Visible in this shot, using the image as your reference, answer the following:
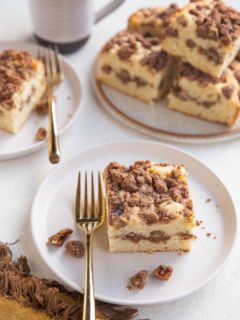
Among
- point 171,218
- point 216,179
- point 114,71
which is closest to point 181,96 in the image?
point 114,71

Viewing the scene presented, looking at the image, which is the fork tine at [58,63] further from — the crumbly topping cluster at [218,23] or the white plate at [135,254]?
the crumbly topping cluster at [218,23]

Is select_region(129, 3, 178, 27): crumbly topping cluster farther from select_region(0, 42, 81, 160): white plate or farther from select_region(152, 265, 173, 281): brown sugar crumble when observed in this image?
select_region(152, 265, 173, 281): brown sugar crumble

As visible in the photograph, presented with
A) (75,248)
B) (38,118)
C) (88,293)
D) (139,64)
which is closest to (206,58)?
(139,64)

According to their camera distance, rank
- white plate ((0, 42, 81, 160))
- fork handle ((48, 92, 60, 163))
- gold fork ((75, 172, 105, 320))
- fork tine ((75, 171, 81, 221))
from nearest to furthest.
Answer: gold fork ((75, 172, 105, 320))
fork tine ((75, 171, 81, 221))
fork handle ((48, 92, 60, 163))
white plate ((0, 42, 81, 160))

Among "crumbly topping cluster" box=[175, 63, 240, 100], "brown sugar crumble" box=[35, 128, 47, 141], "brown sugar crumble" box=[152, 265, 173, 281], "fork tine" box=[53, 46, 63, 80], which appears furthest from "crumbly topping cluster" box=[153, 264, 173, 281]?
"fork tine" box=[53, 46, 63, 80]

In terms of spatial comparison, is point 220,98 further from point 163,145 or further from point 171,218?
point 171,218

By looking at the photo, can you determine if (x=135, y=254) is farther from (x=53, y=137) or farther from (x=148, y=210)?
(x=53, y=137)

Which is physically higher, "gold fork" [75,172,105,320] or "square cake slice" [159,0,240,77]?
"square cake slice" [159,0,240,77]
